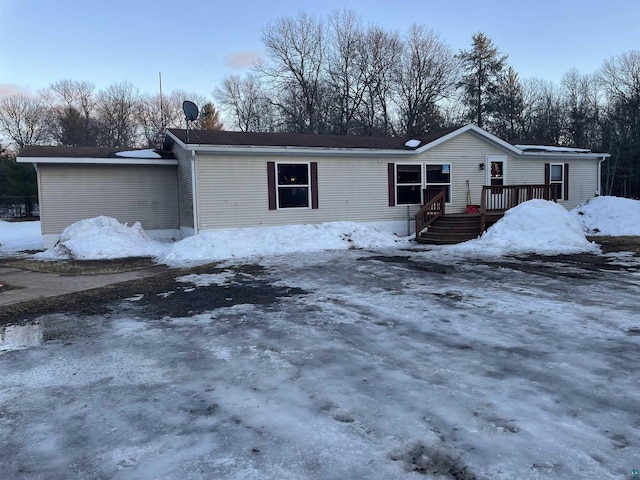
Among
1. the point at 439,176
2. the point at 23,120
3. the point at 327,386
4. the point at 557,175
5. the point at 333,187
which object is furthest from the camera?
the point at 23,120

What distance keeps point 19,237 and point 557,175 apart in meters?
22.6

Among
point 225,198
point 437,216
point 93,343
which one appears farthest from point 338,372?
point 437,216

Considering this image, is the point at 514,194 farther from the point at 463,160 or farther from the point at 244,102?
the point at 244,102

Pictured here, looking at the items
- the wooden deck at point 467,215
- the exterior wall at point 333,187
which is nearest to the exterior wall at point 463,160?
the exterior wall at point 333,187

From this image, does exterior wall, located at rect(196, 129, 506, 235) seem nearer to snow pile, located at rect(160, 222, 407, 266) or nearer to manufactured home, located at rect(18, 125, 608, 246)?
manufactured home, located at rect(18, 125, 608, 246)

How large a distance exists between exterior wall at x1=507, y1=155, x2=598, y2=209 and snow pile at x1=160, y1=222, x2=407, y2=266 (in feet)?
19.7

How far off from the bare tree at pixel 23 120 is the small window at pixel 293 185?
4271 centimetres

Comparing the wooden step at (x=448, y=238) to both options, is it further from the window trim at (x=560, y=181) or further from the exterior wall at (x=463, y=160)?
the window trim at (x=560, y=181)

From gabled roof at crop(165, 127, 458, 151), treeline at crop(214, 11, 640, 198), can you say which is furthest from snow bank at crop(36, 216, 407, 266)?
treeline at crop(214, 11, 640, 198)

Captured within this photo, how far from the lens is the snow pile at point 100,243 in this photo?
1234 cm

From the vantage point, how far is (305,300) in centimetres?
643

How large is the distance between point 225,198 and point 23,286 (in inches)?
238

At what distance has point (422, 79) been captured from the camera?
112 ft

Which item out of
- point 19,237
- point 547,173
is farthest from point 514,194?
point 19,237
